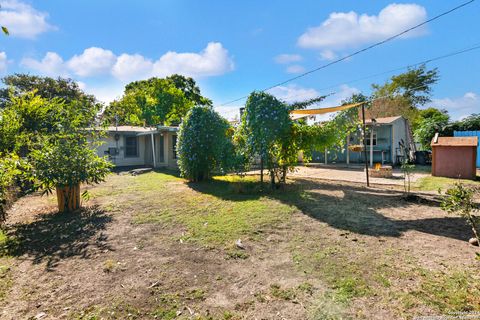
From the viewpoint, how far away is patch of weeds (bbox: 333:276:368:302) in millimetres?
2506

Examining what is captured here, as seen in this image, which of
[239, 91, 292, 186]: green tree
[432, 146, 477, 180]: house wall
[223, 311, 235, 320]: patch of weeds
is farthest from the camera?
[432, 146, 477, 180]: house wall

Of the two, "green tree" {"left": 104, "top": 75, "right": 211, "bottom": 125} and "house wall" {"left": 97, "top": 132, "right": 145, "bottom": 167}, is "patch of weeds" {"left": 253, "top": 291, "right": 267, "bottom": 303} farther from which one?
"green tree" {"left": 104, "top": 75, "right": 211, "bottom": 125}

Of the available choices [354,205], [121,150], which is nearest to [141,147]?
[121,150]

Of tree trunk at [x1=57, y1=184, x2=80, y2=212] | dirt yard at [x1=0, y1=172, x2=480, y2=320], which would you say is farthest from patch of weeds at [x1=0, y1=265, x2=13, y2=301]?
tree trunk at [x1=57, y1=184, x2=80, y2=212]

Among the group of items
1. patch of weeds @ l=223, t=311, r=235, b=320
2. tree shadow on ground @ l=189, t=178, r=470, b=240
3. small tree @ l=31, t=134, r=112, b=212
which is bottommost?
patch of weeds @ l=223, t=311, r=235, b=320

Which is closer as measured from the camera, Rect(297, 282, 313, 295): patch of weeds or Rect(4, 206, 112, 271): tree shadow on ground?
Rect(297, 282, 313, 295): patch of weeds

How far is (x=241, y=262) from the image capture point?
A: 335 cm

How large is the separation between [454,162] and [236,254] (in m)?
10.7

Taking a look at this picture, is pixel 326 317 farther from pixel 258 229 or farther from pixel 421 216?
pixel 421 216

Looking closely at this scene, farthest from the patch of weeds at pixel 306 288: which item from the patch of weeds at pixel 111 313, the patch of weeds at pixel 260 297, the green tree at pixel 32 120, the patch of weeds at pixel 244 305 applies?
the green tree at pixel 32 120

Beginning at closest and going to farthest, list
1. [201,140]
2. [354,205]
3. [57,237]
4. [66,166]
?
[57,237]
[66,166]
[354,205]
[201,140]

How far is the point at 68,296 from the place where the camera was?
2666mm

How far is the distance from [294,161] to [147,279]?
20.0 ft

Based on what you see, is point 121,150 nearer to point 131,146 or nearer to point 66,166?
point 131,146
